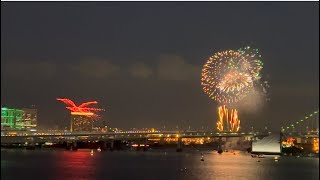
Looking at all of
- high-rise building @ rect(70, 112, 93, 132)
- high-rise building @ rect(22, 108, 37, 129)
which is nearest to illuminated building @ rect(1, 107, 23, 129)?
high-rise building @ rect(22, 108, 37, 129)

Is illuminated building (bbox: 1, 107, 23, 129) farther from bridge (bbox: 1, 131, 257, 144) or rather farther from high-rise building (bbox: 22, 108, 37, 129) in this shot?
bridge (bbox: 1, 131, 257, 144)

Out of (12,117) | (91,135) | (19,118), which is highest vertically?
(12,117)

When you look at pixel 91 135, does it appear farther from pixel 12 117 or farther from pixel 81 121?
pixel 12 117

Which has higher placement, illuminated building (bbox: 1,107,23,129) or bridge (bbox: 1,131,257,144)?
illuminated building (bbox: 1,107,23,129)

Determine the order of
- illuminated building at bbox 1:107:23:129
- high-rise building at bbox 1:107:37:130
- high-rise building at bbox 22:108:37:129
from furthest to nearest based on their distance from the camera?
high-rise building at bbox 22:108:37:129 < high-rise building at bbox 1:107:37:130 < illuminated building at bbox 1:107:23:129

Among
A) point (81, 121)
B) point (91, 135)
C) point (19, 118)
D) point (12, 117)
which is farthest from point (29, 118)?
point (91, 135)

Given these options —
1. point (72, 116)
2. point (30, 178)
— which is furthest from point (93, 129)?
point (30, 178)

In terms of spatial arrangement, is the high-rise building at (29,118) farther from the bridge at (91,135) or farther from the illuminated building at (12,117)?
the bridge at (91,135)

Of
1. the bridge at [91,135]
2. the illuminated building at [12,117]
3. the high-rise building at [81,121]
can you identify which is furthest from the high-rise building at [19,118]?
the bridge at [91,135]

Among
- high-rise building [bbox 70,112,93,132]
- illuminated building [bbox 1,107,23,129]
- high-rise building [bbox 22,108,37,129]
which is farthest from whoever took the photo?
high-rise building [bbox 22,108,37,129]
